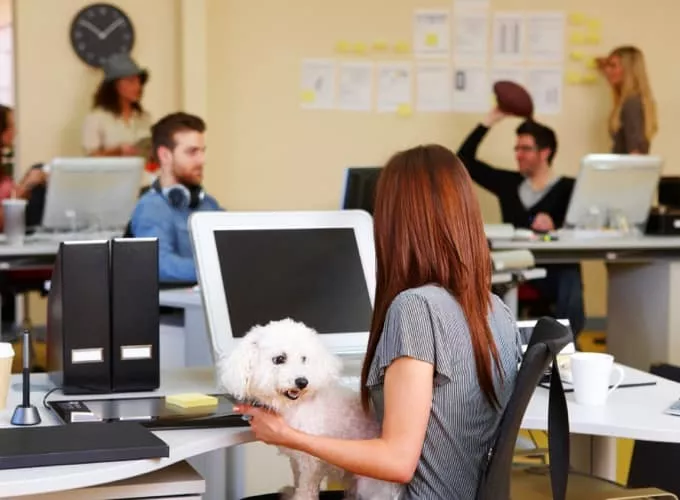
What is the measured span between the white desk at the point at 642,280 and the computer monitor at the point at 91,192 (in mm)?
1715

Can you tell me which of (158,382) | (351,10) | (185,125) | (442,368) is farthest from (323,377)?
(351,10)

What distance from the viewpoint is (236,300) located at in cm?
241

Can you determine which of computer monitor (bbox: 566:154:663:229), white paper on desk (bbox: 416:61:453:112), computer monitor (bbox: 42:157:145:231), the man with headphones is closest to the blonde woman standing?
white paper on desk (bbox: 416:61:453:112)

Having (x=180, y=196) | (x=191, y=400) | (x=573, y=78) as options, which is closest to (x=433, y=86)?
(x=573, y=78)

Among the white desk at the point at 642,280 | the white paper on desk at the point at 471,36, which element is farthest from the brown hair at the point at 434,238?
the white paper on desk at the point at 471,36

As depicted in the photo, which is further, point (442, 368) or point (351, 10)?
point (351, 10)

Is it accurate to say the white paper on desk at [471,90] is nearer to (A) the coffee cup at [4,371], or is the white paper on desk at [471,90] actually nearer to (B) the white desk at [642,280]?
(B) the white desk at [642,280]

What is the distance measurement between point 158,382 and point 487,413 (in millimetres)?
738

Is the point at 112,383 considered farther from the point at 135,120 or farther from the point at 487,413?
the point at 135,120

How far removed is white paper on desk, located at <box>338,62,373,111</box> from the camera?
734cm

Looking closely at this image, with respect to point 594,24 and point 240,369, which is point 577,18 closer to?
point 594,24

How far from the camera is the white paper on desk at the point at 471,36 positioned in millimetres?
7484

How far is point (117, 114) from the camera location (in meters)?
6.87

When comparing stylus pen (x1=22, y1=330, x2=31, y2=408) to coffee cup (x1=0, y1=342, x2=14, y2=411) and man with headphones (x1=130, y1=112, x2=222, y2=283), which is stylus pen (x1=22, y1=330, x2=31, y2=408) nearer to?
coffee cup (x1=0, y1=342, x2=14, y2=411)
